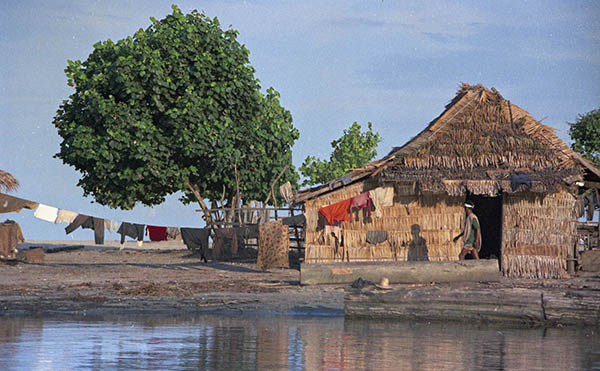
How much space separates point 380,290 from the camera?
49.3 ft

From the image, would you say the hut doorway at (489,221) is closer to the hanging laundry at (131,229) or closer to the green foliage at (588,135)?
the hanging laundry at (131,229)

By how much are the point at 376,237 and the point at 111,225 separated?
11744 millimetres

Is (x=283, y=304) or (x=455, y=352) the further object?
(x=283, y=304)

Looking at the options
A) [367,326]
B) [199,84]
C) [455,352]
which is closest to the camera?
[455,352]

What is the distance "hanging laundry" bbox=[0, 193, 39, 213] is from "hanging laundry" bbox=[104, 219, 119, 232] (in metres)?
2.50

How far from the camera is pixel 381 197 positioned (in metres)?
22.2

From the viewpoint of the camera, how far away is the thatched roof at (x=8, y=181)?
32625 millimetres

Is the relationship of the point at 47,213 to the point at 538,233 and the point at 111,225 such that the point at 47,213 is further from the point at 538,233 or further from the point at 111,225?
the point at 538,233

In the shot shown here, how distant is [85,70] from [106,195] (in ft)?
17.2

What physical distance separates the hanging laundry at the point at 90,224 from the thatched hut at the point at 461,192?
405 inches

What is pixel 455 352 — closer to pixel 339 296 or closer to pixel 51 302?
pixel 339 296

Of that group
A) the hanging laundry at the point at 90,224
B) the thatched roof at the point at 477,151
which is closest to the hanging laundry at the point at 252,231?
the thatched roof at the point at 477,151

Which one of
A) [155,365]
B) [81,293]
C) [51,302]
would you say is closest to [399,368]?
[155,365]

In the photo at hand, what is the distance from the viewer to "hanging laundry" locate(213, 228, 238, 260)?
94.3 feet
